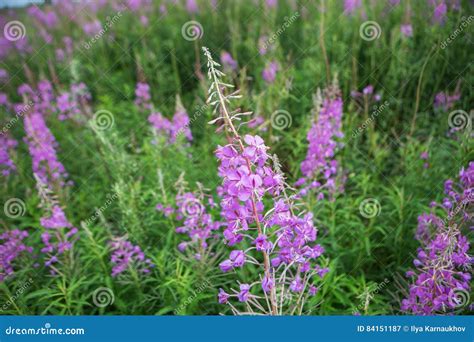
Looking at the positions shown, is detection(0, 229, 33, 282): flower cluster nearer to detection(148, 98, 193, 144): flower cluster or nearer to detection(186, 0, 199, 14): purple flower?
detection(148, 98, 193, 144): flower cluster

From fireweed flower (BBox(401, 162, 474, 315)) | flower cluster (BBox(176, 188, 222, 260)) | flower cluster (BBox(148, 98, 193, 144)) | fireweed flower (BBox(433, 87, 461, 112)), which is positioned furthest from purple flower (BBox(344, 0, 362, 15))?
flower cluster (BBox(176, 188, 222, 260))

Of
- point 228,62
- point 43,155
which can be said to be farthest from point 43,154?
point 228,62

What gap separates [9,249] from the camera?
2984 mm

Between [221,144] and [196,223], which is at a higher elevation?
[221,144]

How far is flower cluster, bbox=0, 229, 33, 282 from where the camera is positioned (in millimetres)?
2920

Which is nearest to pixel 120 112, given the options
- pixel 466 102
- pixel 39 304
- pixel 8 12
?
pixel 8 12

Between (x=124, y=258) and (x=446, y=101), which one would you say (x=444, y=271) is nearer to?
(x=124, y=258)

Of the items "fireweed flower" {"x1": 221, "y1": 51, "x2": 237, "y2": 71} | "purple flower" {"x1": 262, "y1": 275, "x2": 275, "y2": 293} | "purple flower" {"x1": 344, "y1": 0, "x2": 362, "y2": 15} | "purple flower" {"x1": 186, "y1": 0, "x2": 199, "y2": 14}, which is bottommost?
"purple flower" {"x1": 262, "y1": 275, "x2": 275, "y2": 293}

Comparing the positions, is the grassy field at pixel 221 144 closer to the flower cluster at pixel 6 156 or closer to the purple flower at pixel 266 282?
the flower cluster at pixel 6 156

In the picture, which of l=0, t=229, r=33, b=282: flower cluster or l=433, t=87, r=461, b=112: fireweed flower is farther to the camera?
l=433, t=87, r=461, b=112: fireweed flower

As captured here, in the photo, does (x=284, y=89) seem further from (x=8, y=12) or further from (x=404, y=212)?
(x=8, y=12)

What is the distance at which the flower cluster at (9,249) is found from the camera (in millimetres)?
2920

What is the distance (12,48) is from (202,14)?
2.45 m

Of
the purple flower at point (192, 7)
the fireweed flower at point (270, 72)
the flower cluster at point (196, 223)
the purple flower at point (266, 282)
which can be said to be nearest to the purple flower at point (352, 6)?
the fireweed flower at point (270, 72)
